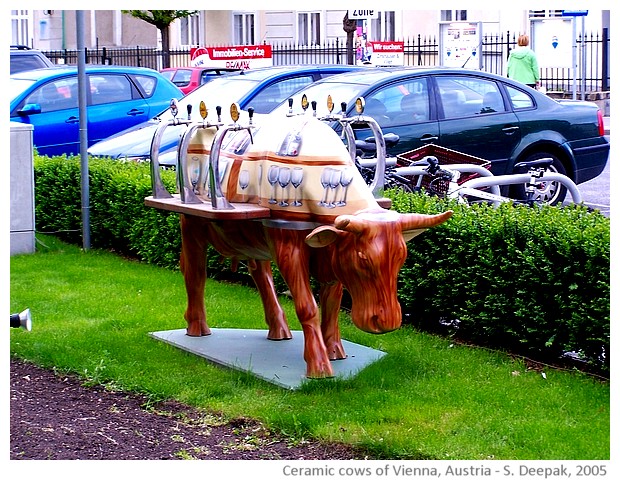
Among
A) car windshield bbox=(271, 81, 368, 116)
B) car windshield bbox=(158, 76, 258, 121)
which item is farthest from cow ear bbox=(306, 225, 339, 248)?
car windshield bbox=(158, 76, 258, 121)

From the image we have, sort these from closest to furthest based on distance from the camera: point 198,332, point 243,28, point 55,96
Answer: point 198,332, point 55,96, point 243,28

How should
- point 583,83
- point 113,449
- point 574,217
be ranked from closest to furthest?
point 113,449 → point 574,217 → point 583,83

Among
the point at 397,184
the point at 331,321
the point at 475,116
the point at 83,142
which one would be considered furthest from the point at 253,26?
the point at 331,321

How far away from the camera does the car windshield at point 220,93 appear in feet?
40.9

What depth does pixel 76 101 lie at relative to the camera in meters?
15.5

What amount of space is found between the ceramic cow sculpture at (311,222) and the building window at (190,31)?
3654 cm

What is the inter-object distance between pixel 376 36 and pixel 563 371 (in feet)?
103

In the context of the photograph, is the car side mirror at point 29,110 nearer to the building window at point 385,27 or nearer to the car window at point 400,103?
the car window at point 400,103

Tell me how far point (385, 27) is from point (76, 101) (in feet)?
74.7

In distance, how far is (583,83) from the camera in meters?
25.8

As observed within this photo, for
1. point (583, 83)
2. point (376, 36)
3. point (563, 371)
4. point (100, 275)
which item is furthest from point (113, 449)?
point (376, 36)

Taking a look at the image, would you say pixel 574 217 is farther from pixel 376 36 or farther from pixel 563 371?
pixel 376 36

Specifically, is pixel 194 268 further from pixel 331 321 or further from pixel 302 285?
pixel 302 285

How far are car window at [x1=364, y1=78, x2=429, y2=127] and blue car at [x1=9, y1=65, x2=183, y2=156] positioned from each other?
535cm
